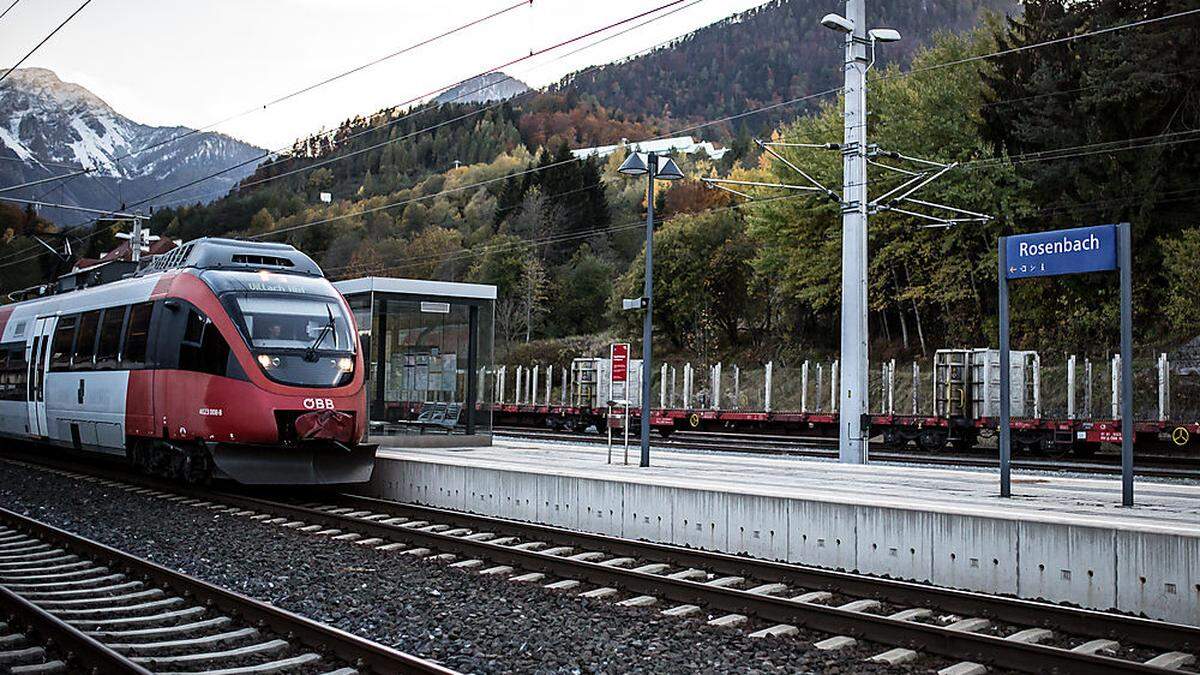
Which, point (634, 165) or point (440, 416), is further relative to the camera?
point (440, 416)

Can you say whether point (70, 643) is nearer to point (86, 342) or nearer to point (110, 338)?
point (110, 338)

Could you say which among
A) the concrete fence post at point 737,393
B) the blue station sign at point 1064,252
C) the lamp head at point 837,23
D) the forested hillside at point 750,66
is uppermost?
the forested hillside at point 750,66

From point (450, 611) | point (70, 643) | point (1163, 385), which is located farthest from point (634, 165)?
point (1163, 385)

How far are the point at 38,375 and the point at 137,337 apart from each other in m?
Result: 5.43

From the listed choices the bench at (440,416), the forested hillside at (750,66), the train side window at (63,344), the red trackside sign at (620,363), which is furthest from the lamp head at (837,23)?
the forested hillside at (750,66)

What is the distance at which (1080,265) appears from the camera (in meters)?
12.1

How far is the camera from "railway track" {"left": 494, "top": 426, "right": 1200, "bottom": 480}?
21656 mm

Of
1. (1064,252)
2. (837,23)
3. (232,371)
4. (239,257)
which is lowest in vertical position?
(232,371)

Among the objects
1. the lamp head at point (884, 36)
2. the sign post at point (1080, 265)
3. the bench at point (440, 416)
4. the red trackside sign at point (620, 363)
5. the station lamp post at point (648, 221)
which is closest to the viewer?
the sign post at point (1080, 265)

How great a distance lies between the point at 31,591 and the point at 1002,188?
3324 centimetres

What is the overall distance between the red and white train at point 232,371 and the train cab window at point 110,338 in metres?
0.02

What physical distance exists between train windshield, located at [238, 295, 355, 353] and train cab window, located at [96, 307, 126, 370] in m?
3.74

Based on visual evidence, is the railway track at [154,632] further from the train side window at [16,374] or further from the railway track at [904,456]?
the railway track at [904,456]

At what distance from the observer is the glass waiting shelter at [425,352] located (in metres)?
21.5
